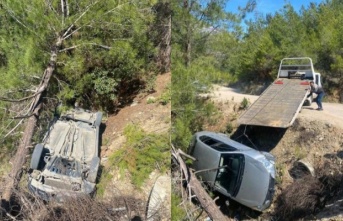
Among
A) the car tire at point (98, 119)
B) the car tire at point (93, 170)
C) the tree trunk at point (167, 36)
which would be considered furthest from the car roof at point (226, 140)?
the car tire at point (98, 119)

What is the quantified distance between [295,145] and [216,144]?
0.45 meters

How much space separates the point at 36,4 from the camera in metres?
3.77

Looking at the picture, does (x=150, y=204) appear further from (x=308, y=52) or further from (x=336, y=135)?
(x=308, y=52)

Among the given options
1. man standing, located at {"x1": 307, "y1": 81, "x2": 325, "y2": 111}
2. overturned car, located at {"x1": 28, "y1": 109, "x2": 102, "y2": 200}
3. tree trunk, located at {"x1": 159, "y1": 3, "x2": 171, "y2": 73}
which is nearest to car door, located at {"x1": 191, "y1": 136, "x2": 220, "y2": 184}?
tree trunk, located at {"x1": 159, "y1": 3, "x2": 171, "y2": 73}

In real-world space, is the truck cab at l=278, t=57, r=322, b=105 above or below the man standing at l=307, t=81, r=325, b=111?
above

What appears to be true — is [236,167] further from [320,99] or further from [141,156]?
[141,156]

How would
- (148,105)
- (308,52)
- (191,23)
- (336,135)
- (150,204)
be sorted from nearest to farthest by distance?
(191,23), (150,204), (336,135), (308,52), (148,105)

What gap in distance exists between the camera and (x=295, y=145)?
80.1 inches

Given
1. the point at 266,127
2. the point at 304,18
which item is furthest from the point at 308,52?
the point at 266,127

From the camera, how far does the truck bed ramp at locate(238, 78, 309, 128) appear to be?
77.9 inches

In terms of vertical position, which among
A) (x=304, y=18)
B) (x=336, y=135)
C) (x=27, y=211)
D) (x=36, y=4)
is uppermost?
(x=36, y=4)

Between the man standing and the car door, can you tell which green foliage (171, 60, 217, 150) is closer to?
the car door

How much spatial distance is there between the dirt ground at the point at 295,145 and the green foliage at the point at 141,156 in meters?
0.62

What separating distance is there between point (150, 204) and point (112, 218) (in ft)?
0.88
